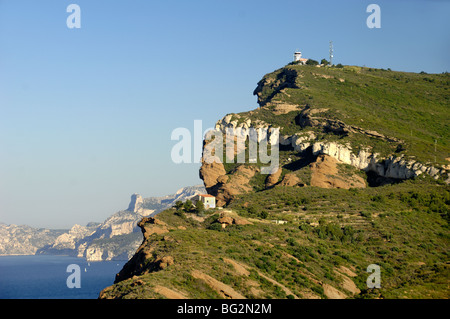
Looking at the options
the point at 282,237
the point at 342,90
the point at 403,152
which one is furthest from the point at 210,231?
the point at 342,90

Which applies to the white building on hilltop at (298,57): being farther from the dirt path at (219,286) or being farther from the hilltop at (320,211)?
the dirt path at (219,286)

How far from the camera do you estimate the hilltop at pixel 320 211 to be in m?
54.3

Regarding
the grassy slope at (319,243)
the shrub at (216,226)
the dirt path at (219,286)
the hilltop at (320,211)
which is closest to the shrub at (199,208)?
the hilltop at (320,211)

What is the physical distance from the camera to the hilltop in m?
54.3

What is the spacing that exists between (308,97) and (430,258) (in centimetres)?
6596

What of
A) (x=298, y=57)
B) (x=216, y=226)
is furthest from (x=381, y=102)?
(x=216, y=226)

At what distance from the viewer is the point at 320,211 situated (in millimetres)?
84750

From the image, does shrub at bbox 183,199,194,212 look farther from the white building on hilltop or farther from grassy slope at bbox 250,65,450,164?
the white building on hilltop

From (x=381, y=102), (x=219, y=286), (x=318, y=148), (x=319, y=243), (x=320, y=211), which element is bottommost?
(x=319, y=243)

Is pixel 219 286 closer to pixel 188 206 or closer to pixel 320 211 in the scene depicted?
pixel 188 206

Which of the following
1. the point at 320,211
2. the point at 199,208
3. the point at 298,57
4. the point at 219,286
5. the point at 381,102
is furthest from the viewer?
the point at 298,57

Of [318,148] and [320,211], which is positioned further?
[318,148]
